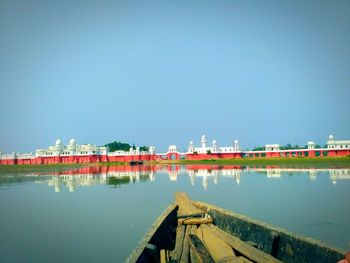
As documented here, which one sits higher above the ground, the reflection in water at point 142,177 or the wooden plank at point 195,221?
the wooden plank at point 195,221

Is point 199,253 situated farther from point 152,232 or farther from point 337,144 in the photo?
point 337,144

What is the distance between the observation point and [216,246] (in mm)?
4812

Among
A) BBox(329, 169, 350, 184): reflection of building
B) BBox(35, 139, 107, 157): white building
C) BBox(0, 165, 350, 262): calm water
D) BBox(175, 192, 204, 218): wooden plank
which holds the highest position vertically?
BBox(35, 139, 107, 157): white building

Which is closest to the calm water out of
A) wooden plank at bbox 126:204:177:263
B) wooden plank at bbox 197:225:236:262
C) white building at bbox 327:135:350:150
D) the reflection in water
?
wooden plank at bbox 126:204:177:263

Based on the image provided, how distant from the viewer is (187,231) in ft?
20.6

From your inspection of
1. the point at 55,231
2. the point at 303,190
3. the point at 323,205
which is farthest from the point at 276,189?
the point at 55,231

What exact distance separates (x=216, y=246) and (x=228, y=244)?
0.62 ft

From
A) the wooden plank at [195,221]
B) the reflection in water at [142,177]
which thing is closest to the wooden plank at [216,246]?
the wooden plank at [195,221]

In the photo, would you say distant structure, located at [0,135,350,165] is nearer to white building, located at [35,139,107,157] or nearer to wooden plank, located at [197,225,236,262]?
white building, located at [35,139,107,157]

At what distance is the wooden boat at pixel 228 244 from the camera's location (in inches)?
158

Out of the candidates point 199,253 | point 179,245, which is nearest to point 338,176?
point 179,245

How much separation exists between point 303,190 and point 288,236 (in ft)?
46.2

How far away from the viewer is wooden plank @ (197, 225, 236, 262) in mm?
4320

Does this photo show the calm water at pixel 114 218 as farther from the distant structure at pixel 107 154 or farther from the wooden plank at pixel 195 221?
the distant structure at pixel 107 154
